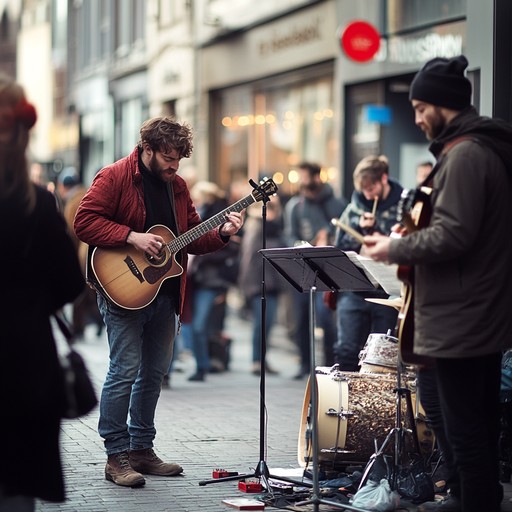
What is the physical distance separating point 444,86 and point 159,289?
92.7 inches

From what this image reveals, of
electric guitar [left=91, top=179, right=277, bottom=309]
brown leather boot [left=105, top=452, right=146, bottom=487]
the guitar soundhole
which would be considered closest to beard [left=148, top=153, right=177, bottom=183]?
electric guitar [left=91, top=179, right=277, bottom=309]

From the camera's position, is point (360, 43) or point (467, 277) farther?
point (360, 43)

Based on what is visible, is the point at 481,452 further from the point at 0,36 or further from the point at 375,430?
the point at 0,36

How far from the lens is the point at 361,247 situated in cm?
934

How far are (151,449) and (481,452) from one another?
263 centimetres

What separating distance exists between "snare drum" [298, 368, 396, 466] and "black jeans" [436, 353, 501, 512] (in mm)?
1675

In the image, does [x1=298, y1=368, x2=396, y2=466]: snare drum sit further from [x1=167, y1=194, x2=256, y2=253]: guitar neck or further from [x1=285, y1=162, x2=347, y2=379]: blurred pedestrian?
[x1=285, y1=162, x2=347, y2=379]: blurred pedestrian

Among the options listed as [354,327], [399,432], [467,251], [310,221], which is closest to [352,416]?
[399,432]

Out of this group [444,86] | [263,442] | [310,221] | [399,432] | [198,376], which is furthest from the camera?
[310,221]

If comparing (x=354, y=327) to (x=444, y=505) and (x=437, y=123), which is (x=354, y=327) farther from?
(x=437, y=123)

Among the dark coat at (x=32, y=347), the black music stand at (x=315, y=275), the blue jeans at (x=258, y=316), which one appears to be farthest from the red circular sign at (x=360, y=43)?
the dark coat at (x=32, y=347)

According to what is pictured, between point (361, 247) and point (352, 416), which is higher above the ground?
point (361, 247)

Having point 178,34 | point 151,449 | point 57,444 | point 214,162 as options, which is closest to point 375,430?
point 151,449

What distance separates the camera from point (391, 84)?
15.1 m
